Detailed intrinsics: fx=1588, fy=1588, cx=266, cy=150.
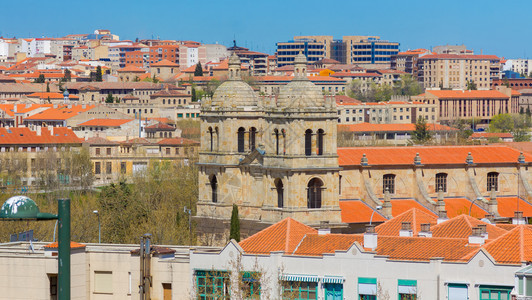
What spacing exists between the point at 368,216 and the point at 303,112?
7807mm

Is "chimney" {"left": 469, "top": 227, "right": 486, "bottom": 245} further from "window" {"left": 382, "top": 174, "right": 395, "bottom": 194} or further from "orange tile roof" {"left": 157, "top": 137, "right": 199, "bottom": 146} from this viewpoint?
"orange tile roof" {"left": 157, "top": 137, "right": 199, "bottom": 146}

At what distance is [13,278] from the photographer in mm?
53375

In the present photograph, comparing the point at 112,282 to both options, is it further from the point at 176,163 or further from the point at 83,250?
→ the point at 176,163

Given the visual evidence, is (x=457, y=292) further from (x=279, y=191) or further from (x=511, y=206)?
(x=511, y=206)

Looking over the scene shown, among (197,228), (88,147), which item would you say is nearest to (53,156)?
(88,147)

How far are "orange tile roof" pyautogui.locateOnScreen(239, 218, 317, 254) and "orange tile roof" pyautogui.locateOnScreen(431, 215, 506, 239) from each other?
5.49 metres

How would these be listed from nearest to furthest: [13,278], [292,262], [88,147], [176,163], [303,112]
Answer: [13,278] < [292,262] < [303,112] < [176,163] < [88,147]

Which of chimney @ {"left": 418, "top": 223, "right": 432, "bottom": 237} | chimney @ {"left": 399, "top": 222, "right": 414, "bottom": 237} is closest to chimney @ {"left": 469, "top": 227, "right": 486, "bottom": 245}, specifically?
chimney @ {"left": 418, "top": 223, "right": 432, "bottom": 237}

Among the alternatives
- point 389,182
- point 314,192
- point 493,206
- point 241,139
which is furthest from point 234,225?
point 493,206

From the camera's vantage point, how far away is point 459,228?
6397 cm

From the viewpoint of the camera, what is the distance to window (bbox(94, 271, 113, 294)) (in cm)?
5441

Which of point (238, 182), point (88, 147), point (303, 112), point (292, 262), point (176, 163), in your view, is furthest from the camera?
point (88, 147)

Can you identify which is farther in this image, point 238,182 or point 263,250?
point 238,182

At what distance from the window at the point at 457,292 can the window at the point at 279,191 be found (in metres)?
30.5
